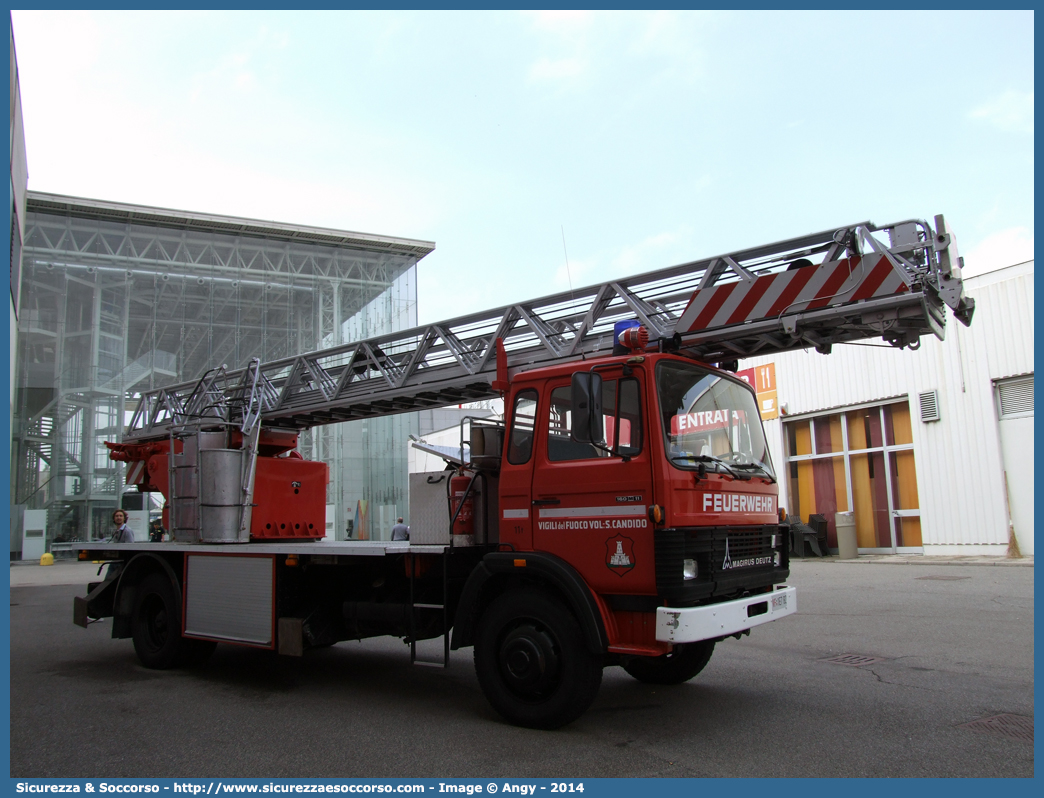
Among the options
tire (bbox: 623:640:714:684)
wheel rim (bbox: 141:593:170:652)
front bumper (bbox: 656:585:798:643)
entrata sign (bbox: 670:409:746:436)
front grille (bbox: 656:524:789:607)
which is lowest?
tire (bbox: 623:640:714:684)

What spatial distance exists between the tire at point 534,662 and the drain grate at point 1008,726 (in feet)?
8.33

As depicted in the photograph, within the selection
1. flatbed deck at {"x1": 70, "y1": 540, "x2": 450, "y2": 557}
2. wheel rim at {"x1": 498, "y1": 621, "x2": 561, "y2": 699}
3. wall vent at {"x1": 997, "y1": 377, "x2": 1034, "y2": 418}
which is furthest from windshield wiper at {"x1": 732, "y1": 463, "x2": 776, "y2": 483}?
wall vent at {"x1": 997, "y1": 377, "x2": 1034, "y2": 418}

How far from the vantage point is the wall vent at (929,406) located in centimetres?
1755

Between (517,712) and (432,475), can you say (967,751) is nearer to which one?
(517,712)

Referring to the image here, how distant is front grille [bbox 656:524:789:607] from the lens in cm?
491

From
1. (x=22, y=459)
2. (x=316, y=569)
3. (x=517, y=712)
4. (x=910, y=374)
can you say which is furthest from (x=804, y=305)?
(x=22, y=459)

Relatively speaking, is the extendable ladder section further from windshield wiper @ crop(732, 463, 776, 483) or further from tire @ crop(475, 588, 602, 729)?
tire @ crop(475, 588, 602, 729)

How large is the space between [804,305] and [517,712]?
3.49 metres

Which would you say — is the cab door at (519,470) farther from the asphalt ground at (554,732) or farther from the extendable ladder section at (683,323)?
the asphalt ground at (554,732)

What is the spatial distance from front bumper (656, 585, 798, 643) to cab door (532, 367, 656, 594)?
27cm

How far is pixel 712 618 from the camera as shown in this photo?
4.86 meters

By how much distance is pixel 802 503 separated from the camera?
21.3 m

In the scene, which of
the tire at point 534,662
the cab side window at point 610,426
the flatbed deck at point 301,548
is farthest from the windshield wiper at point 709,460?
the flatbed deck at point 301,548

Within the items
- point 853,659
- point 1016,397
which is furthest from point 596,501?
point 1016,397
